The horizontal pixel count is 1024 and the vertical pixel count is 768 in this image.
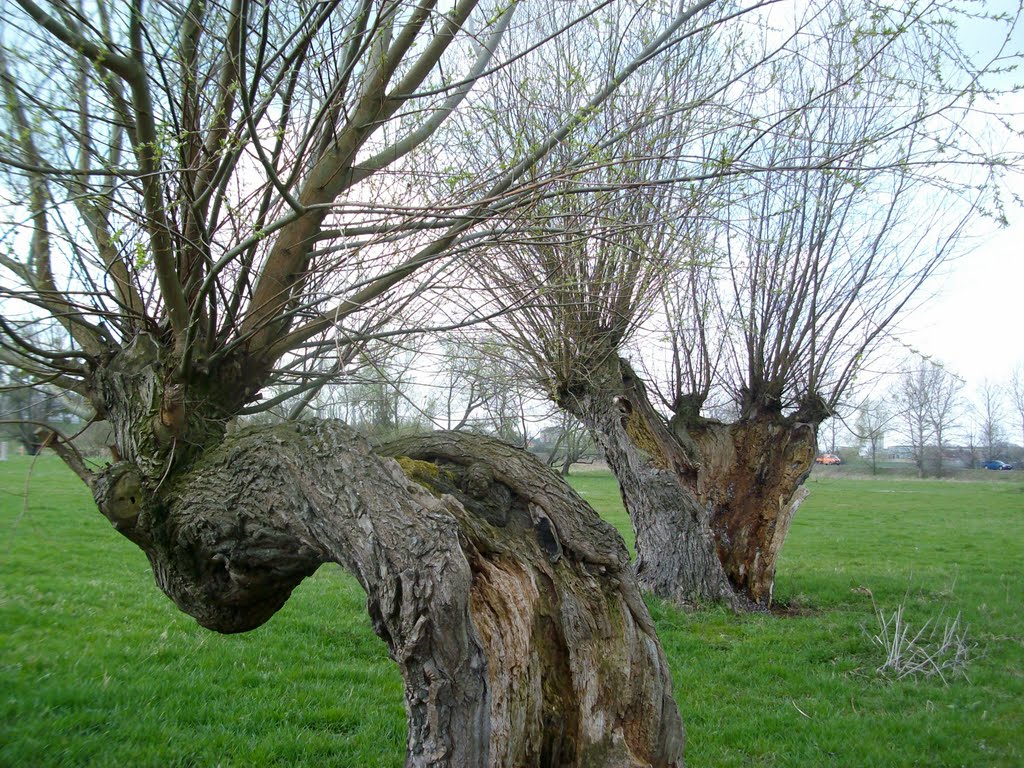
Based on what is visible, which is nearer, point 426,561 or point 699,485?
point 426,561

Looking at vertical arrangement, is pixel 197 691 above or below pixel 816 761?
above

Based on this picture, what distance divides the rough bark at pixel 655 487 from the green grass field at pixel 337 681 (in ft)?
1.57

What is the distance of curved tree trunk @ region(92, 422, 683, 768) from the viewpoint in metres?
2.59

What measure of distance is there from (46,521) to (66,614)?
7.48m

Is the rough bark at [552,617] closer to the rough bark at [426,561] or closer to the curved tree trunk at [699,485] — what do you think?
the rough bark at [426,561]

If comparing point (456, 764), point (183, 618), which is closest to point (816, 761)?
point (456, 764)

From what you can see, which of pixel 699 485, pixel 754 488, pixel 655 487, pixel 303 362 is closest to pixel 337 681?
pixel 303 362

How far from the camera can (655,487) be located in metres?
8.73

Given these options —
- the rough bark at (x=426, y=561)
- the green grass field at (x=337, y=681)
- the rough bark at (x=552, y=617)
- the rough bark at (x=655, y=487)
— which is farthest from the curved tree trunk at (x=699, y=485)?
the rough bark at (x=426, y=561)

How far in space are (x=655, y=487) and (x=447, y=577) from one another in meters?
6.47

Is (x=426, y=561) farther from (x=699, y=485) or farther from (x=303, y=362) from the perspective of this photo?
(x=699, y=485)

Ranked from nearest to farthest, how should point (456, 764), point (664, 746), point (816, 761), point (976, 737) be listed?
point (456, 764) < point (664, 746) < point (816, 761) < point (976, 737)

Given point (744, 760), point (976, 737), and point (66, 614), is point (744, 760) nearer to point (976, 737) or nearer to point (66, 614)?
point (976, 737)

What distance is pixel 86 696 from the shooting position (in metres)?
4.97
